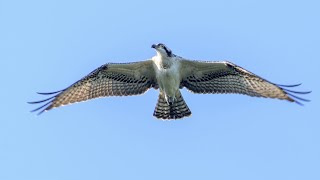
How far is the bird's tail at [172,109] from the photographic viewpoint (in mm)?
20812

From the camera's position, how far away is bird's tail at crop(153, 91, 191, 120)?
20812 millimetres

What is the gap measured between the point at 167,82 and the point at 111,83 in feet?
5.49

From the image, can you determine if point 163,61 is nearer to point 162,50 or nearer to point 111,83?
point 162,50

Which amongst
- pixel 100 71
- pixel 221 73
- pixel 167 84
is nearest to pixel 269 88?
pixel 221 73

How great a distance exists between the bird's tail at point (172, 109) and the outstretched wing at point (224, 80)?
49 cm

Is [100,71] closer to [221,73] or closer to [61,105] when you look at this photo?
[61,105]

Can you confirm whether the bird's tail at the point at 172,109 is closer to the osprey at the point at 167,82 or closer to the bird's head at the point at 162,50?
the osprey at the point at 167,82

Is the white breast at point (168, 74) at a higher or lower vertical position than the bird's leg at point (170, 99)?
higher

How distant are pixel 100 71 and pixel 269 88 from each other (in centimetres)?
476

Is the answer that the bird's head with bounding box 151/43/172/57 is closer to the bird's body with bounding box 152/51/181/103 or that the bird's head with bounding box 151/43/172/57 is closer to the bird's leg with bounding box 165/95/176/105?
the bird's body with bounding box 152/51/181/103

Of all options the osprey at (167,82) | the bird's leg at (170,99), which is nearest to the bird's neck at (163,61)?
the osprey at (167,82)

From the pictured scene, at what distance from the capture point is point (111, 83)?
2070cm

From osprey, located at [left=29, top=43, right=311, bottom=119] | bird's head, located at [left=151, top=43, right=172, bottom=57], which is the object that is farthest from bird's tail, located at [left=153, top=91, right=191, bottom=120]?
bird's head, located at [left=151, top=43, right=172, bottom=57]

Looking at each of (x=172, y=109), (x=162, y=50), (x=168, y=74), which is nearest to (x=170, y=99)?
(x=172, y=109)
